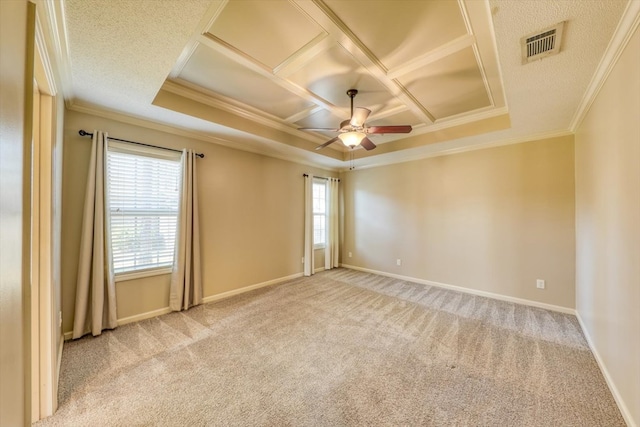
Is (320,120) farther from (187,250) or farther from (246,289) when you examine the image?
(246,289)

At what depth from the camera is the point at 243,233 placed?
4.09 m

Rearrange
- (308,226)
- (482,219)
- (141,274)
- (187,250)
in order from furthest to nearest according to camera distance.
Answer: (308,226), (482,219), (187,250), (141,274)

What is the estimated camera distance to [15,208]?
77 centimetres

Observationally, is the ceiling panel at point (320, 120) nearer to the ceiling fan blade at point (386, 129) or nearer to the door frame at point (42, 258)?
the ceiling fan blade at point (386, 129)

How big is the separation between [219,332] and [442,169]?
424cm

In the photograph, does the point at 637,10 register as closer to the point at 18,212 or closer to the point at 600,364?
the point at 600,364

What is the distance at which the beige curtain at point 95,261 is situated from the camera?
2541 millimetres

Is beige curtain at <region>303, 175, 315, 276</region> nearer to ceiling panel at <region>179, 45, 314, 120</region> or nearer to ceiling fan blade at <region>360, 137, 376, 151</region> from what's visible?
ceiling panel at <region>179, 45, 314, 120</region>

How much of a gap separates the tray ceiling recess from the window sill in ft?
6.52

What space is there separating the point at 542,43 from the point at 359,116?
1.44 meters

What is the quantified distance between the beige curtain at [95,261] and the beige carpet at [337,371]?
21cm

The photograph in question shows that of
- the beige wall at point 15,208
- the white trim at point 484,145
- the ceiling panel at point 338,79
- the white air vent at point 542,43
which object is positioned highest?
the ceiling panel at point 338,79

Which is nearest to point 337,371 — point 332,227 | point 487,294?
point 487,294

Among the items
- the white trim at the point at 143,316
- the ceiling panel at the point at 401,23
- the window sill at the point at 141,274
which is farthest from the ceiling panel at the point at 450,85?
the white trim at the point at 143,316
